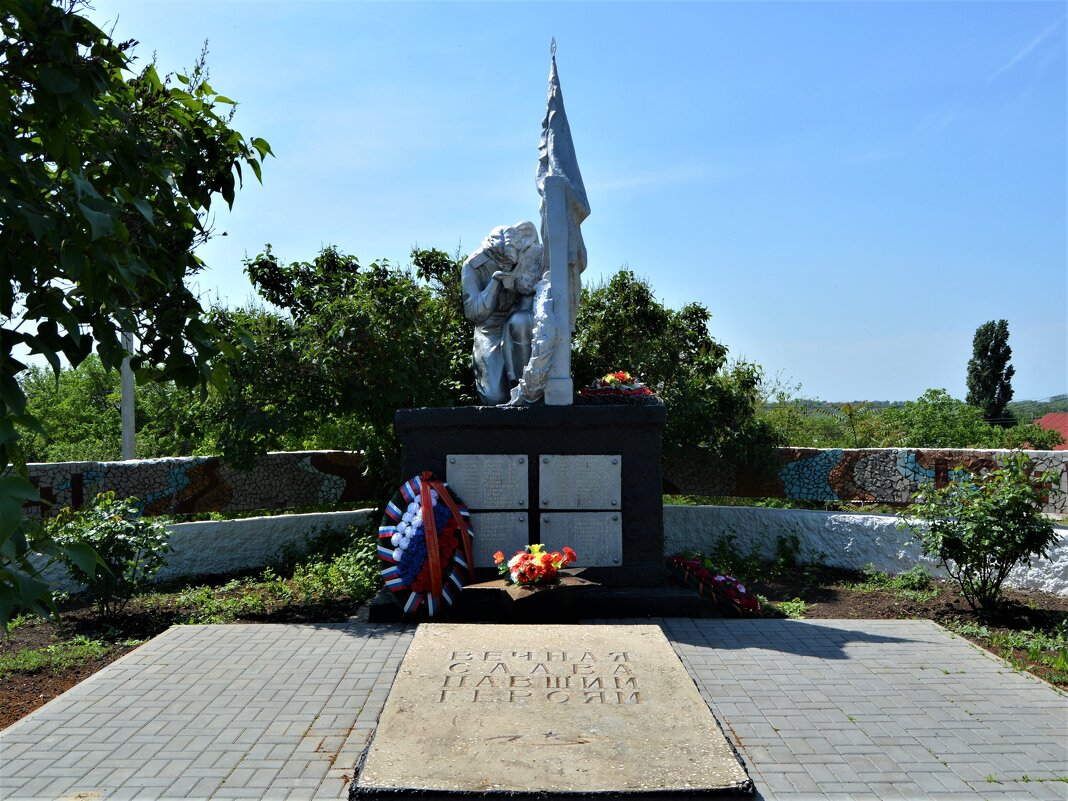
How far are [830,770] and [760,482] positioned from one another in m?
6.32

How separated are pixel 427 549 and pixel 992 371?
90.6 ft

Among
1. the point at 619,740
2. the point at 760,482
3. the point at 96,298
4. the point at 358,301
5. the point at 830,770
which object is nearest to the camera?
the point at 96,298

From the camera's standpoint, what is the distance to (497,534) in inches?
274

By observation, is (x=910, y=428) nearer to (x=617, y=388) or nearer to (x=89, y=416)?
(x=617, y=388)

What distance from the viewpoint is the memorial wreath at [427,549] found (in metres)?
6.36

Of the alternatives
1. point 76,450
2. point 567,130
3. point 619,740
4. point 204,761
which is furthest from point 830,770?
point 76,450

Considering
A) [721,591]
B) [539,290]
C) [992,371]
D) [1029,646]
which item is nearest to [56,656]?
[539,290]

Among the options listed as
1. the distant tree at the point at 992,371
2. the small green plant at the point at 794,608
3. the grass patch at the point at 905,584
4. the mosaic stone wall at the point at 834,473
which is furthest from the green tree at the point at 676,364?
the distant tree at the point at 992,371

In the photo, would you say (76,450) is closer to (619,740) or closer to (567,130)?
(567,130)

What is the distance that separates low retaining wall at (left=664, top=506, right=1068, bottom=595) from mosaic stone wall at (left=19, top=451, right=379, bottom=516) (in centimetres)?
349

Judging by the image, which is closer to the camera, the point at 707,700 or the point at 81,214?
the point at 81,214

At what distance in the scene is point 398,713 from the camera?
2.81 m

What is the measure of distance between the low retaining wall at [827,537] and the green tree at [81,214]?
6883 mm

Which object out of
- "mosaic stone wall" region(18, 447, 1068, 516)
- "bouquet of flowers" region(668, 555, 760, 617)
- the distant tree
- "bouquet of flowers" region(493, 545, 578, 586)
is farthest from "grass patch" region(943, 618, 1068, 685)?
the distant tree
